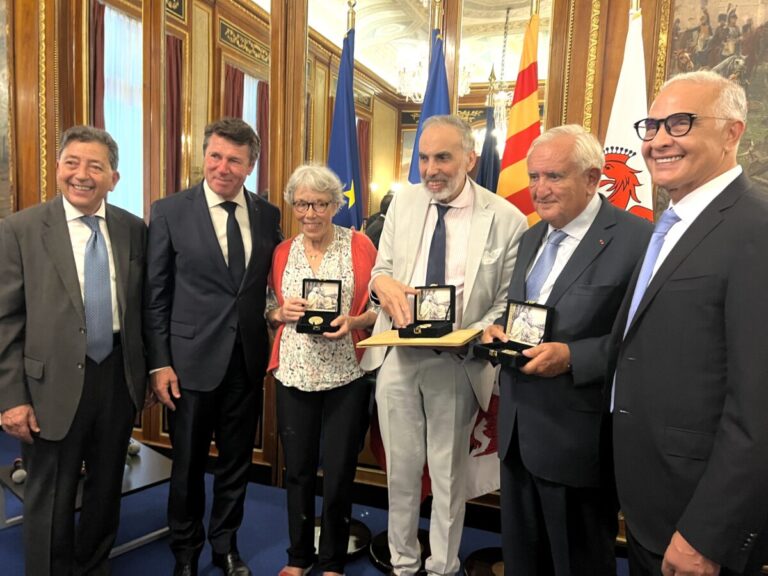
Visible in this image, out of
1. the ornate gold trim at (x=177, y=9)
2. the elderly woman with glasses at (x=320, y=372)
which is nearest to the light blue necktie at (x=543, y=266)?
the elderly woman with glasses at (x=320, y=372)

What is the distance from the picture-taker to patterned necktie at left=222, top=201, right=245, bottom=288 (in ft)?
6.93

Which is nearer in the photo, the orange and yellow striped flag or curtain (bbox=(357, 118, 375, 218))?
the orange and yellow striped flag

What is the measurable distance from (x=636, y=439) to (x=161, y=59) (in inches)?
137

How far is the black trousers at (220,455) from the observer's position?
6.90 feet

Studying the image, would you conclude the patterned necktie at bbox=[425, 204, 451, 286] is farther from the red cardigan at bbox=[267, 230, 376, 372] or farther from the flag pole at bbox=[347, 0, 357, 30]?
the flag pole at bbox=[347, 0, 357, 30]

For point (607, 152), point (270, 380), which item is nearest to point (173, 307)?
point (270, 380)

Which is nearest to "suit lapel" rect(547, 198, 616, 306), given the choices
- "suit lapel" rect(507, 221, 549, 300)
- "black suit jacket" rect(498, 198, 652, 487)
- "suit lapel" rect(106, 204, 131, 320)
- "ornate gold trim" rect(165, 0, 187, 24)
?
"black suit jacket" rect(498, 198, 652, 487)

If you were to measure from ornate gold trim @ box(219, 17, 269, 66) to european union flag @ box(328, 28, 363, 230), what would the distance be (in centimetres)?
90

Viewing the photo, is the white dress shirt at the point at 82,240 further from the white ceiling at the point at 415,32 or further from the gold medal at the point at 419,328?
the white ceiling at the point at 415,32

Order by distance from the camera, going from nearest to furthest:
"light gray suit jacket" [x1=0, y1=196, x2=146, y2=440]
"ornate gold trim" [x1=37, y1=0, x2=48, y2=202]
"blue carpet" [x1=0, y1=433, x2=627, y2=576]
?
1. "light gray suit jacket" [x1=0, y1=196, x2=146, y2=440]
2. "blue carpet" [x1=0, y1=433, x2=627, y2=576]
3. "ornate gold trim" [x1=37, y1=0, x2=48, y2=202]

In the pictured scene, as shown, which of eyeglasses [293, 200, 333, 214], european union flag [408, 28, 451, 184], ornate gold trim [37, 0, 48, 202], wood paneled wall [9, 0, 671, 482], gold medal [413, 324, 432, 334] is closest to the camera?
gold medal [413, 324, 432, 334]

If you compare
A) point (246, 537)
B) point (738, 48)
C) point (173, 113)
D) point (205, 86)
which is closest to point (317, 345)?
point (246, 537)

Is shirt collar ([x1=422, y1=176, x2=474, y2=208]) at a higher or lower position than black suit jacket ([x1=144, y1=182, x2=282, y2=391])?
higher

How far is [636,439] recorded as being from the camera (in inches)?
47.1
